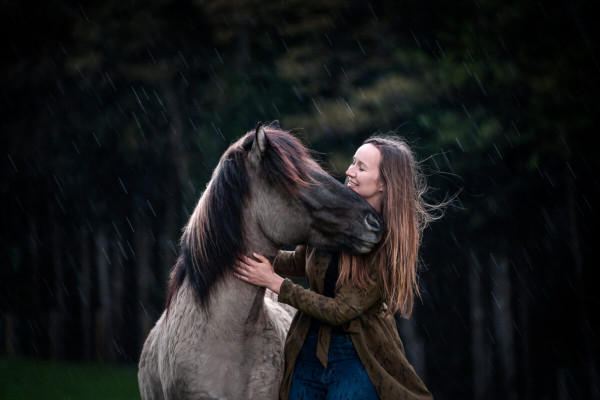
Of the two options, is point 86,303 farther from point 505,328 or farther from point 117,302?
point 505,328

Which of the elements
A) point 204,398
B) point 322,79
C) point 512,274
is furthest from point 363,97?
point 204,398

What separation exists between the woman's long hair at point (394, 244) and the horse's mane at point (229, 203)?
521 millimetres

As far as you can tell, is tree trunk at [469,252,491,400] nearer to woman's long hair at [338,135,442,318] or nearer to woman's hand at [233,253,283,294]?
woman's long hair at [338,135,442,318]

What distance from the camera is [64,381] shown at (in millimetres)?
12992

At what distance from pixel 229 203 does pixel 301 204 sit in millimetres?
401

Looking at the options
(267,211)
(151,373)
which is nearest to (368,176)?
(267,211)

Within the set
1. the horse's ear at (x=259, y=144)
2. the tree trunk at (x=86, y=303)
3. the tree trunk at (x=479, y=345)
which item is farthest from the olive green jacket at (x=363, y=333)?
the tree trunk at (x=86, y=303)

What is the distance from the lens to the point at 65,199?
16359mm

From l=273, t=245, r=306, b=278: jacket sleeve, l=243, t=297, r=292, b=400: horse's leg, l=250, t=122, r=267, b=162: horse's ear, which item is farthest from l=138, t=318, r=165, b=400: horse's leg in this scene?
l=250, t=122, r=267, b=162: horse's ear

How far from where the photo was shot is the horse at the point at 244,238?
339 centimetres

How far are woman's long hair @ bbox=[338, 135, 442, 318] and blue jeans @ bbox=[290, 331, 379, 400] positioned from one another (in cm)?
36

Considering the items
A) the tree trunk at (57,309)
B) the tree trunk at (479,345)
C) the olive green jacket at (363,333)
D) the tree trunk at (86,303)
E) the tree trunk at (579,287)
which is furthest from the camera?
the tree trunk at (86,303)

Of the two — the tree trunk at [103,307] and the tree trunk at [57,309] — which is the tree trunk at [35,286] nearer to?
the tree trunk at [57,309]

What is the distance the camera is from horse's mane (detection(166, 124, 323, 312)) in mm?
3398
